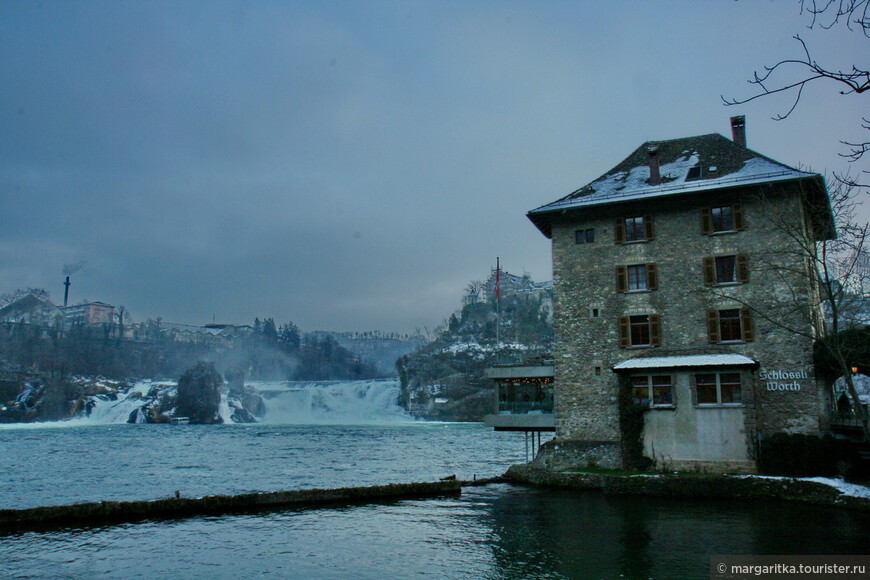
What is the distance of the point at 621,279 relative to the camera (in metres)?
31.4

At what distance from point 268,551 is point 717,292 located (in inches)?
866

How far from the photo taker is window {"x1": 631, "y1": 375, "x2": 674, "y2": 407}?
2870 centimetres

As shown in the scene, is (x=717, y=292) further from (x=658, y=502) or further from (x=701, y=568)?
(x=701, y=568)

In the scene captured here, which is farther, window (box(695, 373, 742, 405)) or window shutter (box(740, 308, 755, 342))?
window shutter (box(740, 308, 755, 342))

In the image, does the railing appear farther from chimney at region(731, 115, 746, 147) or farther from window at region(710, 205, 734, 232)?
chimney at region(731, 115, 746, 147)

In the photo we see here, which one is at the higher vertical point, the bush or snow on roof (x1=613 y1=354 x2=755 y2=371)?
snow on roof (x1=613 y1=354 x2=755 y2=371)

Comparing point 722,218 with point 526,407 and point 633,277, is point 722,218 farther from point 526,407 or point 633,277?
point 526,407

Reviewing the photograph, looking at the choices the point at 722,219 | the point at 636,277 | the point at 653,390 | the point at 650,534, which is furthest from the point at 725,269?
the point at 650,534

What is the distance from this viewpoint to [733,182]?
95.3 ft

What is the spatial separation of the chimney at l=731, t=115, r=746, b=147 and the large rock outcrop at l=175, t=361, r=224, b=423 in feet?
429

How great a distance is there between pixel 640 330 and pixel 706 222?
5837mm

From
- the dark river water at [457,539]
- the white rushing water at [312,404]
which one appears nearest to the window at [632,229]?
the dark river water at [457,539]

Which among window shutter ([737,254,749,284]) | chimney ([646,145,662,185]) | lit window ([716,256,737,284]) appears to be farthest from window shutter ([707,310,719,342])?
chimney ([646,145,662,185])

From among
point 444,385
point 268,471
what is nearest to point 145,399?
point 444,385
